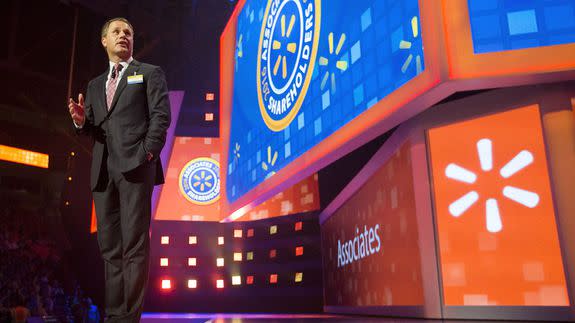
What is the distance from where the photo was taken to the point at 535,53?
250cm

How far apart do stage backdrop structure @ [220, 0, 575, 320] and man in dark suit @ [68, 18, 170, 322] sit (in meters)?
1.48

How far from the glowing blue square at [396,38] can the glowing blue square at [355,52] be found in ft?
1.25

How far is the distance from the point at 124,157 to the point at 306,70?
244 cm

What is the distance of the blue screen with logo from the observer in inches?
113

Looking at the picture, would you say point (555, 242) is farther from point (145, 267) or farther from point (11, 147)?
point (11, 147)

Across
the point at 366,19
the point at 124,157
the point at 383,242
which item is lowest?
the point at 383,242

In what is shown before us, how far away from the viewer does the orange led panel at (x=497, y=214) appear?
298cm

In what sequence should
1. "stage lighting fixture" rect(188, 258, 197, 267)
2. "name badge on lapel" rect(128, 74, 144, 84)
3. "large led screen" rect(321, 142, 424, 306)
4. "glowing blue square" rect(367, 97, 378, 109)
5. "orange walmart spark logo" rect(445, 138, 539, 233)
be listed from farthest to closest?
1. "stage lighting fixture" rect(188, 258, 197, 267)
2. "large led screen" rect(321, 142, 424, 306)
3. "orange walmart spark logo" rect(445, 138, 539, 233)
4. "glowing blue square" rect(367, 97, 378, 109)
5. "name badge on lapel" rect(128, 74, 144, 84)

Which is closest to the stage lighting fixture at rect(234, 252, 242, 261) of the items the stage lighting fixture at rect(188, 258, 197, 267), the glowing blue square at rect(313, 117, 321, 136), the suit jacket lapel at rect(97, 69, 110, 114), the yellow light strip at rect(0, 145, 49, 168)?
the stage lighting fixture at rect(188, 258, 197, 267)

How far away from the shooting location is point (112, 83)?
1959 mm

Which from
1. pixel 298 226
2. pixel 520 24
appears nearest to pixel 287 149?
pixel 520 24

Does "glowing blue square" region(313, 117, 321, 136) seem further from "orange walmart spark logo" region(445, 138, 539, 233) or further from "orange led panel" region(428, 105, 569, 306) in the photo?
"orange walmart spark logo" region(445, 138, 539, 233)

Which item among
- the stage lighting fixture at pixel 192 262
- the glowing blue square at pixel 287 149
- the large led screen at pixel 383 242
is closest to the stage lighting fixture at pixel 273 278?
the stage lighting fixture at pixel 192 262

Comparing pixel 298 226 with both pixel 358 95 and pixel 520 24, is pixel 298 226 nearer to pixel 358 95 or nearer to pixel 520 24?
pixel 358 95
